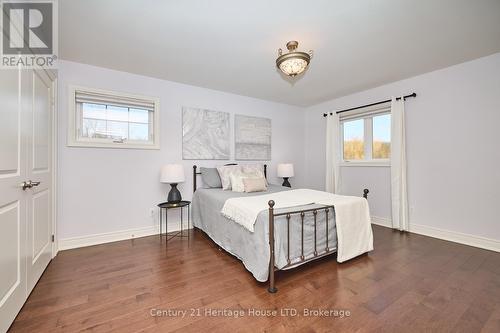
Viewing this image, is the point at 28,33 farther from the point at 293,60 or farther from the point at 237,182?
the point at 237,182

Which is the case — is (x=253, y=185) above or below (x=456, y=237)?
above

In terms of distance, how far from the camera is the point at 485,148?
8.71 ft

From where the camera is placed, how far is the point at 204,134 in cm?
368

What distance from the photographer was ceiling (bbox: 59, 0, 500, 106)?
5.86ft

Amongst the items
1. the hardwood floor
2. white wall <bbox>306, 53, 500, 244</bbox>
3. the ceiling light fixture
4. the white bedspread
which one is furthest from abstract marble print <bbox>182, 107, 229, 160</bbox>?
white wall <bbox>306, 53, 500, 244</bbox>

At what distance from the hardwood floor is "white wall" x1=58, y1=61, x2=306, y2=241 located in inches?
18.2

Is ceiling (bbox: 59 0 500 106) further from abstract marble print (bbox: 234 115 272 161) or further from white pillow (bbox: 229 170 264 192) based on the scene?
white pillow (bbox: 229 170 264 192)

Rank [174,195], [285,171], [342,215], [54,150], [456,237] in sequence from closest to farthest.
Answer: [342,215]
[54,150]
[456,237]
[174,195]
[285,171]

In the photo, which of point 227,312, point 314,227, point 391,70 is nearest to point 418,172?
point 391,70

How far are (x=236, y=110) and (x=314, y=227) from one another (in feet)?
8.88

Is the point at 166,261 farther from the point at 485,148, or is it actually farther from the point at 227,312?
the point at 485,148

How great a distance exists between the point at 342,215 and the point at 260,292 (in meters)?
1.17

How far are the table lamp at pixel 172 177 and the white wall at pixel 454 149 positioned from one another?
3417mm

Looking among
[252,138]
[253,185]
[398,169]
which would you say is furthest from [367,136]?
[253,185]
